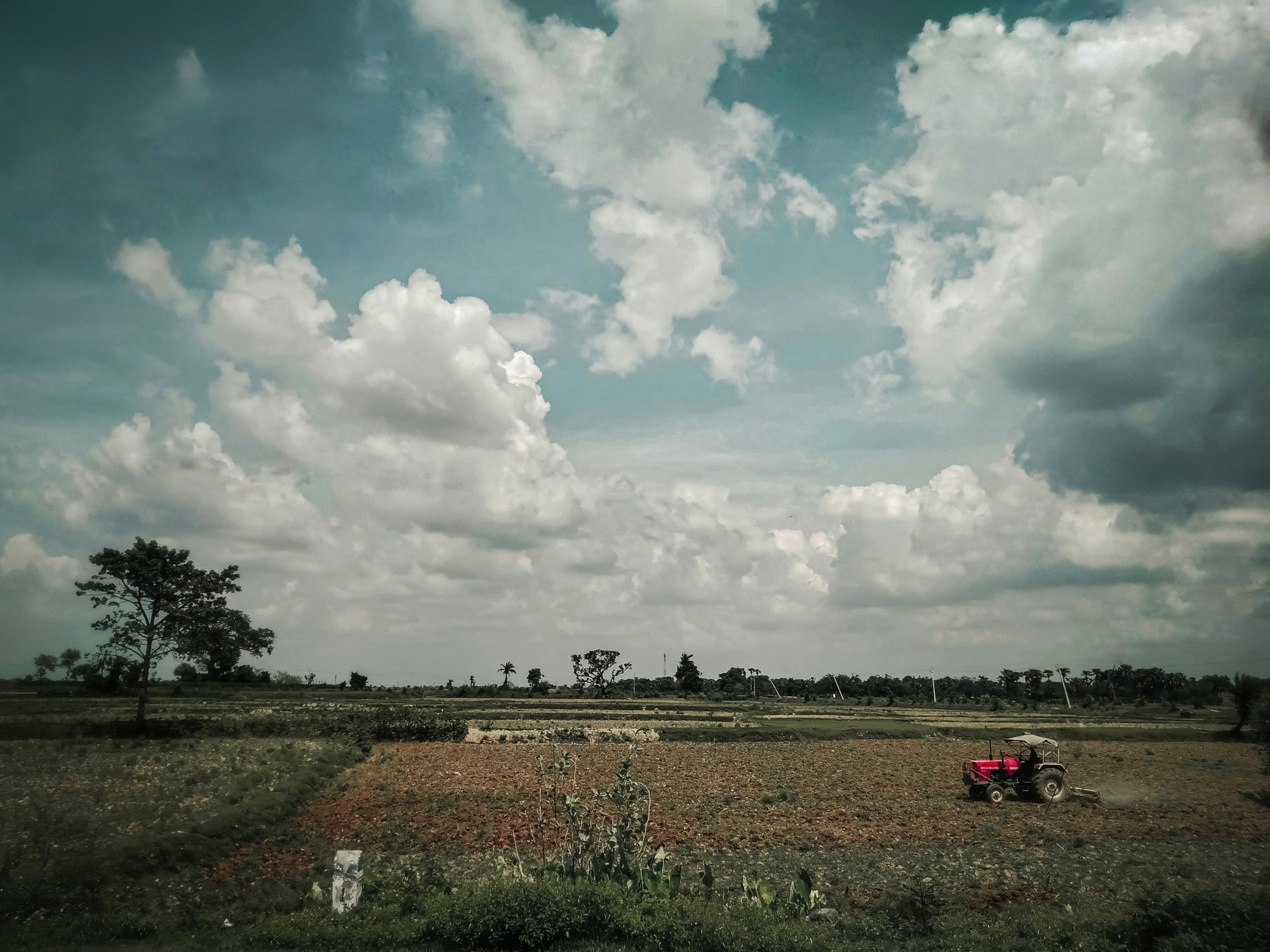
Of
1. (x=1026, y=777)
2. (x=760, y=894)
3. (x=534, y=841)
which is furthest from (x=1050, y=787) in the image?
(x=534, y=841)

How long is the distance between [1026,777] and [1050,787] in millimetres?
911

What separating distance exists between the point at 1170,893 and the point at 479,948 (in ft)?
49.6

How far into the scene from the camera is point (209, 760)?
35531mm

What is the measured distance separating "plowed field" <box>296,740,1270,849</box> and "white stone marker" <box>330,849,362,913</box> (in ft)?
23.9

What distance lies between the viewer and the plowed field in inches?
924

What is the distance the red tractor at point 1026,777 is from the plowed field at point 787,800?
1.96 feet

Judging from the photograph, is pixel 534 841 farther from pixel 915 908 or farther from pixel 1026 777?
pixel 1026 777

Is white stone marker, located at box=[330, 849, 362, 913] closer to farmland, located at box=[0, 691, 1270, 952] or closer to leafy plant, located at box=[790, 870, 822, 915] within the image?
farmland, located at box=[0, 691, 1270, 952]

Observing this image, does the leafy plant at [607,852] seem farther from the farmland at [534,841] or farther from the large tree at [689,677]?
the large tree at [689,677]

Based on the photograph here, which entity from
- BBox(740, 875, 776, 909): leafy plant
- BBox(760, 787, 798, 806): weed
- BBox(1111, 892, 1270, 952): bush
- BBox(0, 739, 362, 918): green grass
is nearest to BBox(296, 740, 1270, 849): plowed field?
BBox(760, 787, 798, 806): weed

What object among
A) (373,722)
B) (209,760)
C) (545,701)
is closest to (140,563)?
(209,760)

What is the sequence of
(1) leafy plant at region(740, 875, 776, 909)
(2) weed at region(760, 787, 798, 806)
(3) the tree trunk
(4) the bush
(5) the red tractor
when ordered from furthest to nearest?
(3) the tree trunk → (2) weed at region(760, 787, 798, 806) → (5) the red tractor → (1) leafy plant at region(740, 875, 776, 909) → (4) the bush

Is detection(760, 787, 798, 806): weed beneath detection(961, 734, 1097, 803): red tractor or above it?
beneath

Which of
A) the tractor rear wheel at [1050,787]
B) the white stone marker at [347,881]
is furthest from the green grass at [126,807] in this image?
the tractor rear wheel at [1050,787]
